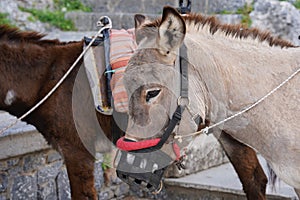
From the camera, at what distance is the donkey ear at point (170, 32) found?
2133mm

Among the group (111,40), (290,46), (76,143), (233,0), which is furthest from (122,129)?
(233,0)

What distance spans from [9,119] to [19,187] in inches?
20.9

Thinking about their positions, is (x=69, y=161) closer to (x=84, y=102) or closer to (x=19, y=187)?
(x=84, y=102)

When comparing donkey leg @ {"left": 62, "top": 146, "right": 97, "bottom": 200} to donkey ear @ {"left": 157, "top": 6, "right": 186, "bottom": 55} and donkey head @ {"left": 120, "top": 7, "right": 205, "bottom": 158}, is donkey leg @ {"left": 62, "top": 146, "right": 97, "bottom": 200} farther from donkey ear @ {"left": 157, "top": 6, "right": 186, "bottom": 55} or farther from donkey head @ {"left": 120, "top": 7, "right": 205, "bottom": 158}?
donkey ear @ {"left": 157, "top": 6, "right": 186, "bottom": 55}

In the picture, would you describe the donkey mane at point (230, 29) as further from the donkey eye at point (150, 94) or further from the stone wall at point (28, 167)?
the stone wall at point (28, 167)

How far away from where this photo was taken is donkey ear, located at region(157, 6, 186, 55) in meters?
2.13

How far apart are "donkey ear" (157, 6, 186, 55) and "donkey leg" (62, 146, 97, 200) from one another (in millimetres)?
1303

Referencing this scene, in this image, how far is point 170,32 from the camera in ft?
7.23

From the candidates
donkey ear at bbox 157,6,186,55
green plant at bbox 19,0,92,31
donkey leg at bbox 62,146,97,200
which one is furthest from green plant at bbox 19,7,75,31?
donkey ear at bbox 157,6,186,55

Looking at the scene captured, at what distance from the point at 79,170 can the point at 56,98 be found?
486 mm

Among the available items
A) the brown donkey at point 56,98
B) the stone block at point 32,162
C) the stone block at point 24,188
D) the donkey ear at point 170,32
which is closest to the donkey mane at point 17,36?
the brown donkey at point 56,98

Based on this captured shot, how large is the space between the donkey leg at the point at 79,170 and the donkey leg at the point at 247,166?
3.13 ft

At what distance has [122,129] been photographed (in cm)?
314

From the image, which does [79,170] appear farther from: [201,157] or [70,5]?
[70,5]
